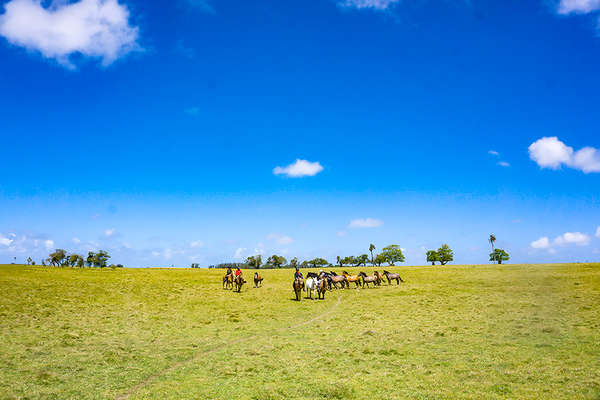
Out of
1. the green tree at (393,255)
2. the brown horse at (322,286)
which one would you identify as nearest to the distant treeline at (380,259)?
the green tree at (393,255)

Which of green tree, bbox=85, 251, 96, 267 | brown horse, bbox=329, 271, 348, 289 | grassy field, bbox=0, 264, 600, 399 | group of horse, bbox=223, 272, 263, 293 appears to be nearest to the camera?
grassy field, bbox=0, 264, 600, 399

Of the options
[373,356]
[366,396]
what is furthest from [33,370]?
[373,356]

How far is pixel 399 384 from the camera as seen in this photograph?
988 centimetres

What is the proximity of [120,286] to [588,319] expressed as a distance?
39.1m

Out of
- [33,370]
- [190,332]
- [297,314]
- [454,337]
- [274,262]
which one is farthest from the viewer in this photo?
[274,262]

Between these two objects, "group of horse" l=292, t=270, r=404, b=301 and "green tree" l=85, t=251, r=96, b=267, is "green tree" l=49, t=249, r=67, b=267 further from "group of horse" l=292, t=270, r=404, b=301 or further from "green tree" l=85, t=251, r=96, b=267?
"group of horse" l=292, t=270, r=404, b=301

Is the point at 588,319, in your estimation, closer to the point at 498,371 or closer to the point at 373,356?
the point at 498,371

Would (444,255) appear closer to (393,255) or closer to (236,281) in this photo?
(393,255)

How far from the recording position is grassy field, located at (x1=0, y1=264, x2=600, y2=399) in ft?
31.9

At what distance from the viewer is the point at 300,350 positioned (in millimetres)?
13938

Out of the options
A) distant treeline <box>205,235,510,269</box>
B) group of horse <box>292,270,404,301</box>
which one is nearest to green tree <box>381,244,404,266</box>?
distant treeline <box>205,235,510,269</box>

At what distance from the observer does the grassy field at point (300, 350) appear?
9.72 meters

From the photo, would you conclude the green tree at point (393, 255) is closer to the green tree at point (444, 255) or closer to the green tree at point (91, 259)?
the green tree at point (444, 255)

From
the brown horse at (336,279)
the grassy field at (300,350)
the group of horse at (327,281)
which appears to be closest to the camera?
the grassy field at (300,350)
